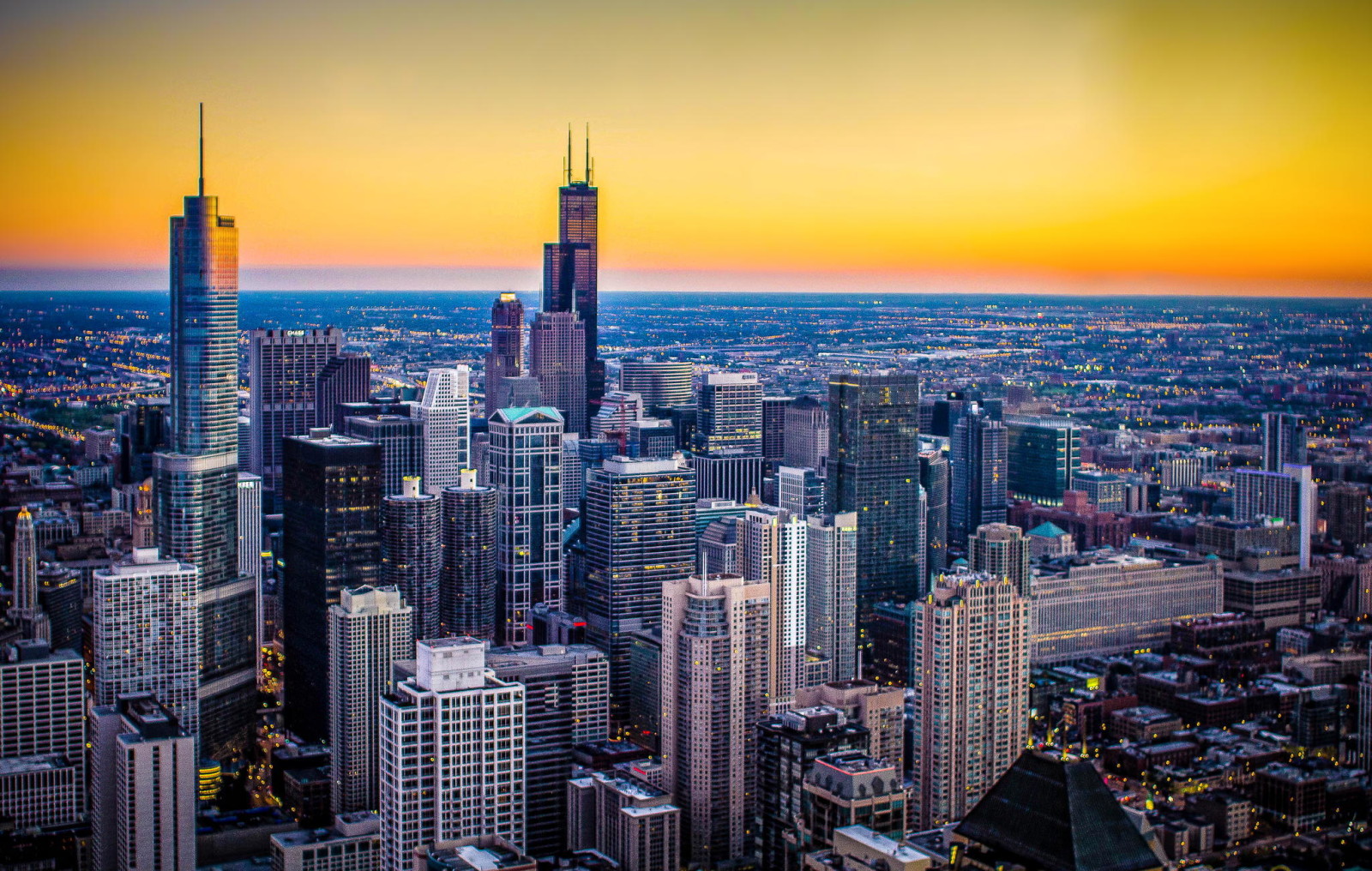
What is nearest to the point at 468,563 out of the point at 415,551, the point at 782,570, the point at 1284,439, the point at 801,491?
the point at 415,551

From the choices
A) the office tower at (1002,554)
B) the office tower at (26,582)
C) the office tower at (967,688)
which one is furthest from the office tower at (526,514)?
the office tower at (967,688)

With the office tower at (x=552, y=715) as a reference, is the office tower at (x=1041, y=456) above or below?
above

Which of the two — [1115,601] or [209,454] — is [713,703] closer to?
[1115,601]

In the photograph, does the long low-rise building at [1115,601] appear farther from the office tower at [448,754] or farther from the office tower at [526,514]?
the office tower at [448,754]

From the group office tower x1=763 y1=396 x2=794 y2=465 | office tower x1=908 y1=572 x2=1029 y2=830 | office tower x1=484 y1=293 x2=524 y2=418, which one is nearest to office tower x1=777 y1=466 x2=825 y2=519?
office tower x1=763 y1=396 x2=794 y2=465

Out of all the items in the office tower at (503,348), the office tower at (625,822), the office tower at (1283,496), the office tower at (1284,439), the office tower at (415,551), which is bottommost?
the office tower at (625,822)

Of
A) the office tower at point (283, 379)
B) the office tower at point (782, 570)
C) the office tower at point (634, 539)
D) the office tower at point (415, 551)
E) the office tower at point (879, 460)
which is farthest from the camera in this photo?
the office tower at point (283, 379)

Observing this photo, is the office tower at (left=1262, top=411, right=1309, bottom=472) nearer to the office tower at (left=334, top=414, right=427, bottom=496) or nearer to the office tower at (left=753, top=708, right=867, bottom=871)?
the office tower at (left=753, top=708, right=867, bottom=871)
